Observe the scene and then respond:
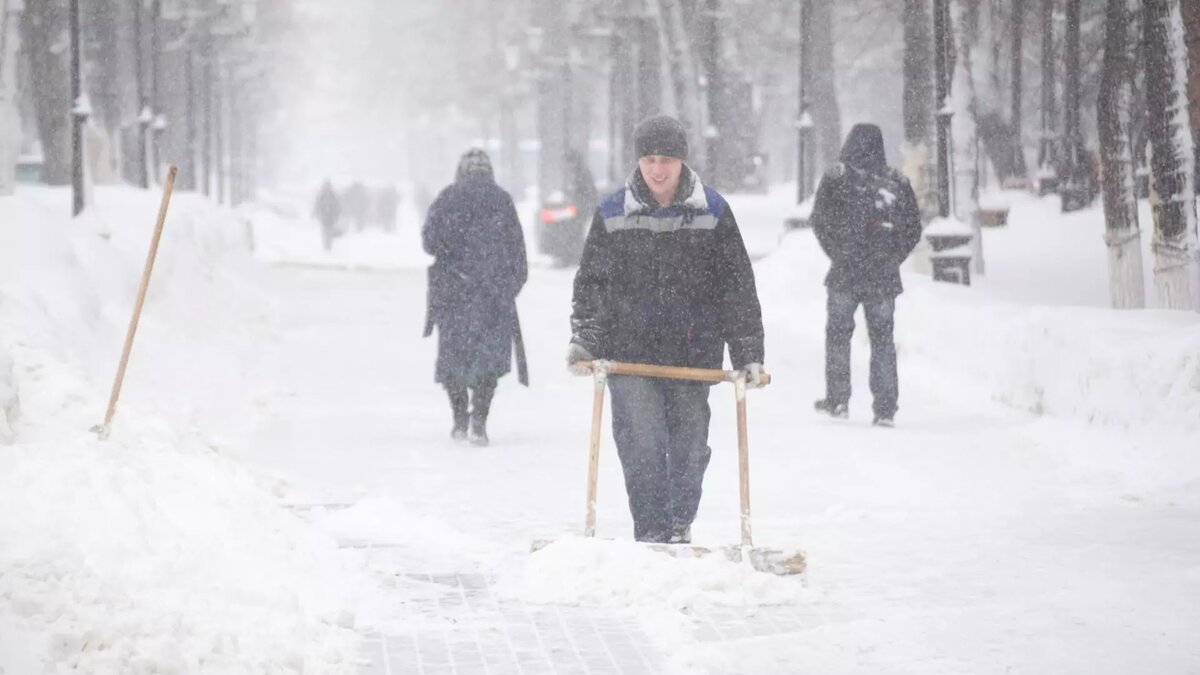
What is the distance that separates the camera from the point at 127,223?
2019 centimetres

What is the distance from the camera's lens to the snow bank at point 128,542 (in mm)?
5555

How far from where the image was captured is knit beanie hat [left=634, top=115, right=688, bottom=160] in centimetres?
718

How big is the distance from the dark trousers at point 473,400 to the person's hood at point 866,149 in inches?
115

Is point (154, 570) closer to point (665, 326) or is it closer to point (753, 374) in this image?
point (665, 326)

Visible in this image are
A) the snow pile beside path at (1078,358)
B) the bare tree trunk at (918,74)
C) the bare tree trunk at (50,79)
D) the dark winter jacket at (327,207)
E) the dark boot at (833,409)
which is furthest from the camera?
the dark winter jacket at (327,207)

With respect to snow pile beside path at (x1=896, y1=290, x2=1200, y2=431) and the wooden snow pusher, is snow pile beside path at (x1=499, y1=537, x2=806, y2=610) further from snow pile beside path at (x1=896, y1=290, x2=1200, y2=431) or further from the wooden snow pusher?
snow pile beside path at (x1=896, y1=290, x2=1200, y2=431)

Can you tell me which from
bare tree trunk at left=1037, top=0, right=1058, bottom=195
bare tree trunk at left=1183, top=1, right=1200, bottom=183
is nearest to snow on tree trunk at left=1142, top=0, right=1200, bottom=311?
bare tree trunk at left=1183, top=1, right=1200, bottom=183

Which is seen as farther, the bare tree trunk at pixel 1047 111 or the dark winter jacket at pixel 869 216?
the bare tree trunk at pixel 1047 111

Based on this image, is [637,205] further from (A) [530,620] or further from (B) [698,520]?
(B) [698,520]

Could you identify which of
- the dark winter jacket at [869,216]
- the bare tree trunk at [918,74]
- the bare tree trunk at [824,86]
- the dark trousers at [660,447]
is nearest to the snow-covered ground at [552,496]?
the dark trousers at [660,447]

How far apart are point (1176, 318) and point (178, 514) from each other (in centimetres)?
775

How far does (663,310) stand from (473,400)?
5122 mm

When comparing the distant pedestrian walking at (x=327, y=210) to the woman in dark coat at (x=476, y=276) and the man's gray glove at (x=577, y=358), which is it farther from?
the man's gray glove at (x=577, y=358)

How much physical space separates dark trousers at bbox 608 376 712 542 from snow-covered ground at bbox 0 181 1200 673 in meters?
0.37
